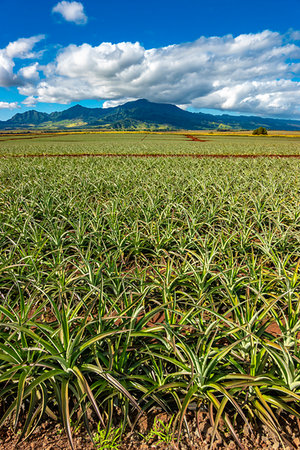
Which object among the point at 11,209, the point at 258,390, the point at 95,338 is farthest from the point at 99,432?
the point at 11,209

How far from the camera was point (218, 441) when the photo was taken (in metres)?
1.88

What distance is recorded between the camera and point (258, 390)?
75.1 inches

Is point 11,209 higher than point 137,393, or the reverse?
point 11,209

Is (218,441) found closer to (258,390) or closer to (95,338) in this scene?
(258,390)

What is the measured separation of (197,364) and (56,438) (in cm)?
137

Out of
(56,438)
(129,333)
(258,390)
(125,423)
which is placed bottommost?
(56,438)

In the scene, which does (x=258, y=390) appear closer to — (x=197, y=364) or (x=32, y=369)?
(x=197, y=364)

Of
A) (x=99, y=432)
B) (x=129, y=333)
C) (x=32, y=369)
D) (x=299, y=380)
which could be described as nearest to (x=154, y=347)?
(x=129, y=333)

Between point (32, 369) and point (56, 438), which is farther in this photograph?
point (32, 369)

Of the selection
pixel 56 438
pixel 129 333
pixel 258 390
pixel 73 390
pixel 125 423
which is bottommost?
pixel 56 438

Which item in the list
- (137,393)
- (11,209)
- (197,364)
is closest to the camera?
(197,364)

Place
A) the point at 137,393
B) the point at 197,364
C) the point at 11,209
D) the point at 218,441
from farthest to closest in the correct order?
1. the point at 11,209
2. the point at 137,393
3. the point at 197,364
4. the point at 218,441

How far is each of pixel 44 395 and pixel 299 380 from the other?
2294 millimetres

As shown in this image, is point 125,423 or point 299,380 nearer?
point 125,423
